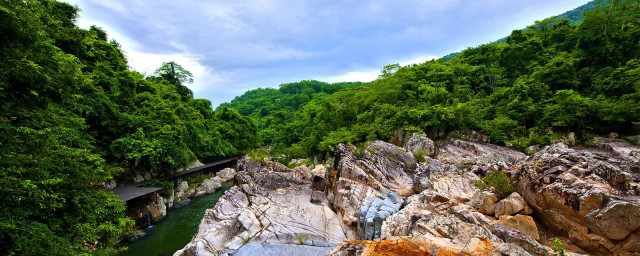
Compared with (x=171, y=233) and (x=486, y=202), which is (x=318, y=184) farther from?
(x=486, y=202)

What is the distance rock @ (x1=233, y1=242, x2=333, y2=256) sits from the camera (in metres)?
10.2

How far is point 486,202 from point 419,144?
13.6 metres

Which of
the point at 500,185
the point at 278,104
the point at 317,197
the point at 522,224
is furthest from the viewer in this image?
the point at 278,104

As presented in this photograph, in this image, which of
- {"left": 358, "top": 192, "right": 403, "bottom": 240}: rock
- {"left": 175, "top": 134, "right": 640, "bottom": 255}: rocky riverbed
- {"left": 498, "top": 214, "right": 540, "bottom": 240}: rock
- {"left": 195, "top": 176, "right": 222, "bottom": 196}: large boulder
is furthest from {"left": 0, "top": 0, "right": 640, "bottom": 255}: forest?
{"left": 498, "top": 214, "right": 540, "bottom": 240}: rock

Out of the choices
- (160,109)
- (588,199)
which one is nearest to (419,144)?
(588,199)

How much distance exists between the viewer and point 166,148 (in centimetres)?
2672

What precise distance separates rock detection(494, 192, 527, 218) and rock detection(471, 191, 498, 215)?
238 mm

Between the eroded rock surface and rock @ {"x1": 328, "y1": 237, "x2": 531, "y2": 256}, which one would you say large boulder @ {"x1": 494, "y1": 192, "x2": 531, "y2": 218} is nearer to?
the eroded rock surface

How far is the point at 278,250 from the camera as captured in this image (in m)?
10.4

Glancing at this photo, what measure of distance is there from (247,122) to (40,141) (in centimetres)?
5104

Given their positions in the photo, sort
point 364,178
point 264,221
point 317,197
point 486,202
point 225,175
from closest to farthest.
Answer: point 486,202 < point 264,221 < point 364,178 < point 317,197 < point 225,175

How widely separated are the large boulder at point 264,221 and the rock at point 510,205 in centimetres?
592

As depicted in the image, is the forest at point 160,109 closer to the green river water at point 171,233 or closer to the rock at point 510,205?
the green river water at point 171,233

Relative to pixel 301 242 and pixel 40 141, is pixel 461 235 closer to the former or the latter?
pixel 301 242
